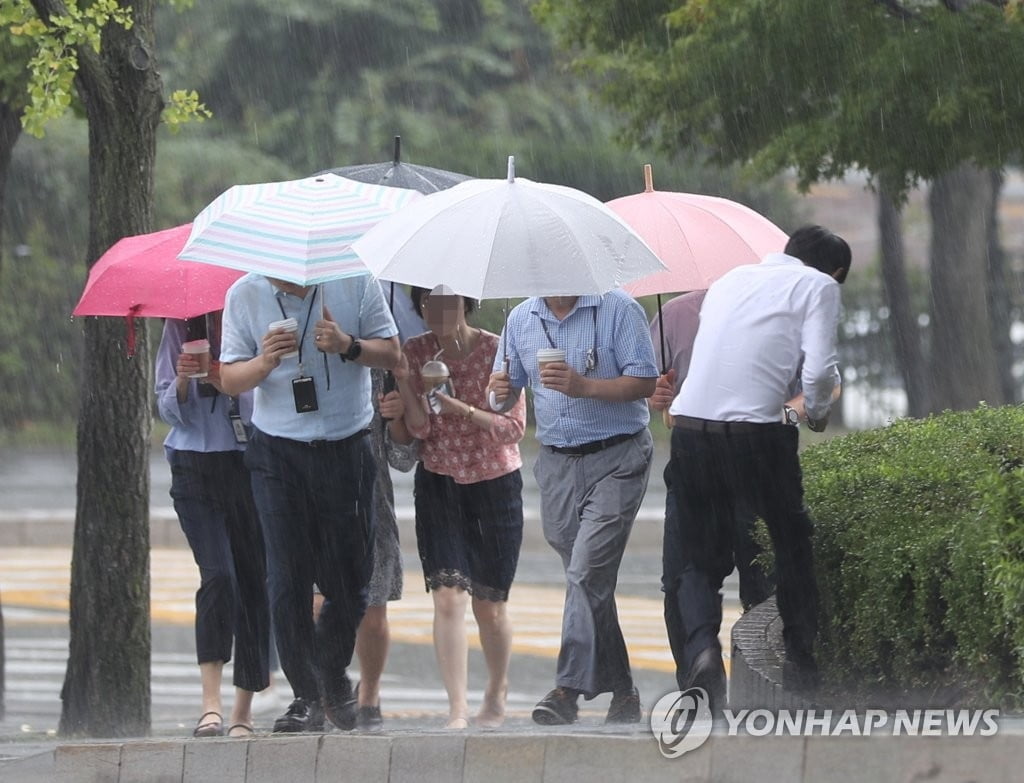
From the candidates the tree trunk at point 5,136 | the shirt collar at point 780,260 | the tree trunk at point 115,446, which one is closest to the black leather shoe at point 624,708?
the shirt collar at point 780,260

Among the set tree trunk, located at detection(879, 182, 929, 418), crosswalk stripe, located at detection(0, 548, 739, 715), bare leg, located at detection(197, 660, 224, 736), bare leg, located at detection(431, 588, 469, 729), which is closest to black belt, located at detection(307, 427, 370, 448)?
bare leg, located at detection(431, 588, 469, 729)

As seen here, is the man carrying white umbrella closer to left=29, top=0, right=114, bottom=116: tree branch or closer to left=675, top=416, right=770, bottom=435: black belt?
left=675, top=416, right=770, bottom=435: black belt

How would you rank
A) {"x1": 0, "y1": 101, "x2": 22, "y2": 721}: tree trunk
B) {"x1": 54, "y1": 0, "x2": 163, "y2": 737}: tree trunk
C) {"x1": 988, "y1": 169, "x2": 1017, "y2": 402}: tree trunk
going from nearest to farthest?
{"x1": 54, "y1": 0, "x2": 163, "y2": 737}: tree trunk
{"x1": 0, "y1": 101, "x2": 22, "y2": 721}: tree trunk
{"x1": 988, "y1": 169, "x2": 1017, "y2": 402}: tree trunk

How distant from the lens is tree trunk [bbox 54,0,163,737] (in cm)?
808

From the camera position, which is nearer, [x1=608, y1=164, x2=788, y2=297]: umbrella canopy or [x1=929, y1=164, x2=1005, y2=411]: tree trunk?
[x1=608, y1=164, x2=788, y2=297]: umbrella canopy

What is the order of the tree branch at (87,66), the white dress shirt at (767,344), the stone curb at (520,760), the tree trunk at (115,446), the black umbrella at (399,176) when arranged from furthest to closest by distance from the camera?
the tree trunk at (115,446) < the tree branch at (87,66) < the black umbrella at (399,176) < the white dress shirt at (767,344) < the stone curb at (520,760)

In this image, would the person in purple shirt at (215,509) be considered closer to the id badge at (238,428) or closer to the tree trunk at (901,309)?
the id badge at (238,428)

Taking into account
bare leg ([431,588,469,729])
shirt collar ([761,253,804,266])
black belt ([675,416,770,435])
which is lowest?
bare leg ([431,588,469,729])

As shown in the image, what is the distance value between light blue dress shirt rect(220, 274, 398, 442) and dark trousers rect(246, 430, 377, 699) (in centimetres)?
6

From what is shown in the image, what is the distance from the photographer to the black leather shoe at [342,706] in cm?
684

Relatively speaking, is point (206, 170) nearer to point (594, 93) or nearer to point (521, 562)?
point (521, 562)

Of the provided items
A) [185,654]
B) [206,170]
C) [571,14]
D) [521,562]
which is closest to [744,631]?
[571,14]

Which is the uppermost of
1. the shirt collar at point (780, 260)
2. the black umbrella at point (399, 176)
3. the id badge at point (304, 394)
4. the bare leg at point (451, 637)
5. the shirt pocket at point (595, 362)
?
the black umbrella at point (399, 176)

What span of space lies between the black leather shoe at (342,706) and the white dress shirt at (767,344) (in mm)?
1738
